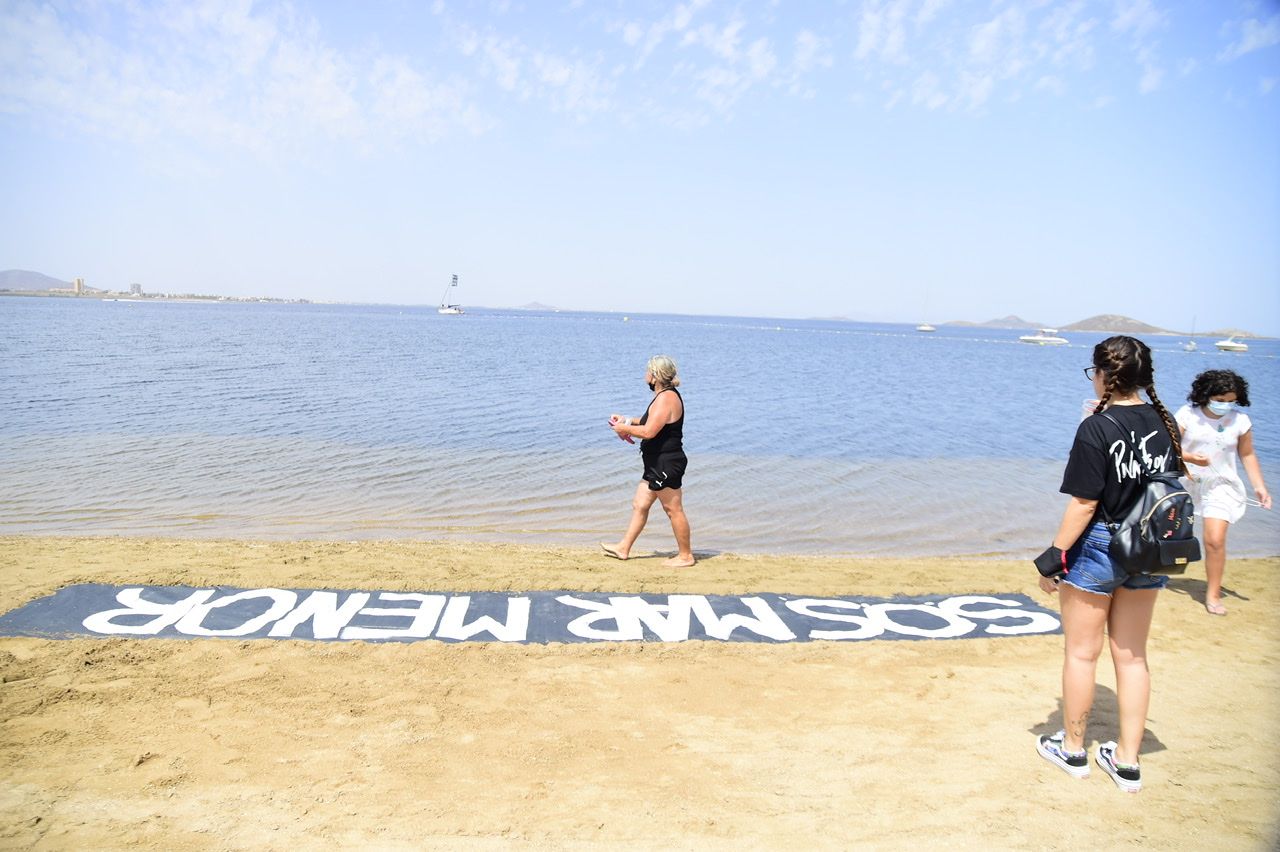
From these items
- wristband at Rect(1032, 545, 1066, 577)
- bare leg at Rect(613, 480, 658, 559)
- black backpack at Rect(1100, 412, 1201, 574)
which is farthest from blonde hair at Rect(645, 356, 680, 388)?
black backpack at Rect(1100, 412, 1201, 574)

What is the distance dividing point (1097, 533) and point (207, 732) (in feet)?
14.8

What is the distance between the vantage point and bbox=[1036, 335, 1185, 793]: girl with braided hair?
11.2ft

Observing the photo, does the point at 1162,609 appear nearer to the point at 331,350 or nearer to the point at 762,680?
the point at 762,680

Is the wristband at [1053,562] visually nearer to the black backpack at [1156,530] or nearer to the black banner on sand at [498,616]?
the black backpack at [1156,530]

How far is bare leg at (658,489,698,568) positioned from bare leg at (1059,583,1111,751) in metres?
3.66

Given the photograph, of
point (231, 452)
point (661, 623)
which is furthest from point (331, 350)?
point (661, 623)

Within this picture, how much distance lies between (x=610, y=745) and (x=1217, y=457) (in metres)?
5.39

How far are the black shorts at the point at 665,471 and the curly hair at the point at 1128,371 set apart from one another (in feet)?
12.8

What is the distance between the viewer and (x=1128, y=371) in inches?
136

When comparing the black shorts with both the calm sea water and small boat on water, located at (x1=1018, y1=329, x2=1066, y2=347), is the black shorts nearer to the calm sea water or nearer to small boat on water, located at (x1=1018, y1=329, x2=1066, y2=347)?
the calm sea water

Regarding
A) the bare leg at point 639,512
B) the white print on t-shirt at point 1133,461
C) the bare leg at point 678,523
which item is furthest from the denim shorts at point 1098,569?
the bare leg at point 639,512

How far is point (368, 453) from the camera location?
47.8 ft

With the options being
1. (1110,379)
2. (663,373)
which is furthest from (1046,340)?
(1110,379)

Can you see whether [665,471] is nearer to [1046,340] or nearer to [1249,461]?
[1249,461]
